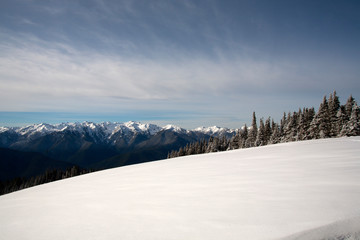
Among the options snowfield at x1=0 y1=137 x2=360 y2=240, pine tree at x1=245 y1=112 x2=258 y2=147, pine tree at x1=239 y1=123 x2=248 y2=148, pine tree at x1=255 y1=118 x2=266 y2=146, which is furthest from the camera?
pine tree at x1=239 y1=123 x2=248 y2=148

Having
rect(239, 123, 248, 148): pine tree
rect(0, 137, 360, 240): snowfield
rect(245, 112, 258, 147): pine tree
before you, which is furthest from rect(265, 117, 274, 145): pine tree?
rect(0, 137, 360, 240): snowfield

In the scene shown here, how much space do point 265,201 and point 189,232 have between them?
1788mm

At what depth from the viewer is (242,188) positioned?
4539mm

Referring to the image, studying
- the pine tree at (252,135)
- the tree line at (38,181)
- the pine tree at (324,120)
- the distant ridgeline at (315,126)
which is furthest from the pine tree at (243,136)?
the tree line at (38,181)

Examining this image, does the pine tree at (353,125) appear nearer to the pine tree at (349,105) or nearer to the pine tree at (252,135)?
the pine tree at (349,105)

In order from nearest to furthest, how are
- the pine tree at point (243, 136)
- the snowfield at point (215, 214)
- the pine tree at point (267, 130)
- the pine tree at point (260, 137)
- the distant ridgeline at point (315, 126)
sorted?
the snowfield at point (215, 214), the distant ridgeline at point (315, 126), the pine tree at point (260, 137), the pine tree at point (267, 130), the pine tree at point (243, 136)

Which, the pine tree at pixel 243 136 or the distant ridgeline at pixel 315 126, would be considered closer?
the distant ridgeline at pixel 315 126

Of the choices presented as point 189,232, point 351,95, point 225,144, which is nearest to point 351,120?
point 351,95

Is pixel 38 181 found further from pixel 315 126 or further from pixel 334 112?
pixel 334 112

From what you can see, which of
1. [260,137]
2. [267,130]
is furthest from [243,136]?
[267,130]

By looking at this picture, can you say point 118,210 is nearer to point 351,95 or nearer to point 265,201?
point 265,201

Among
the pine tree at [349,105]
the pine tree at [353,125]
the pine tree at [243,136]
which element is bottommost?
the pine tree at [243,136]

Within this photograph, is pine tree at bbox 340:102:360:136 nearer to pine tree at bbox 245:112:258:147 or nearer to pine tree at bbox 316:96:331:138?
pine tree at bbox 316:96:331:138

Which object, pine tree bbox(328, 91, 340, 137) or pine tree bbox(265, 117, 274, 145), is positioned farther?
pine tree bbox(265, 117, 274, 145)
